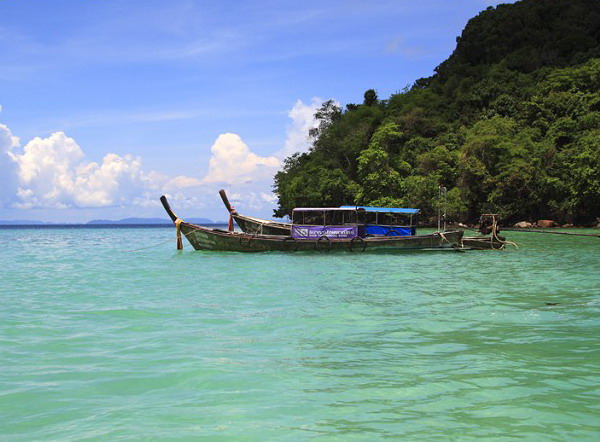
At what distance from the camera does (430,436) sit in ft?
16.5

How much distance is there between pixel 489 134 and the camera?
57844mm

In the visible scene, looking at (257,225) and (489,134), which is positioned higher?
(489,134)

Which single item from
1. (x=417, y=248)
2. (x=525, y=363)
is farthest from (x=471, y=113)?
(x=525, y=363)

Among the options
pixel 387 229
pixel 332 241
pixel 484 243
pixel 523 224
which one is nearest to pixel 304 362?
pixel 332 241

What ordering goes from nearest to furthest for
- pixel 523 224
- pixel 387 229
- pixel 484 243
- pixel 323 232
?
pixel 323 232 < pixel 484 243 < pixel 387 229 < pixel 523 224

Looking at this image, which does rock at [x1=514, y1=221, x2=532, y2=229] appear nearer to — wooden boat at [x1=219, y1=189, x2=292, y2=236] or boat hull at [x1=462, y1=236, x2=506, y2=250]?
boat hull at [x1=462, y1=236, x2=506, y2=250]

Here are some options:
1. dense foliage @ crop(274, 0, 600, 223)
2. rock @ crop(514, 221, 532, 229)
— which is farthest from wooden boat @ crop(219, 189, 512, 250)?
rock @ crop(514, 221, 532, 229)

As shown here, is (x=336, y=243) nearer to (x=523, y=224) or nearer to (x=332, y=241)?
(x=332, y=241)

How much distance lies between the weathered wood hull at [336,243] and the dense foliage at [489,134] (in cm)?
2847

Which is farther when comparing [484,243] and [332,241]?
[484,243]

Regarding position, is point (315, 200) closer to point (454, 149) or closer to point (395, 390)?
point (454, 149)

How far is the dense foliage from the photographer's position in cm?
5434

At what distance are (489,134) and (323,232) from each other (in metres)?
37.3

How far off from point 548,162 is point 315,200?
96.8ft
